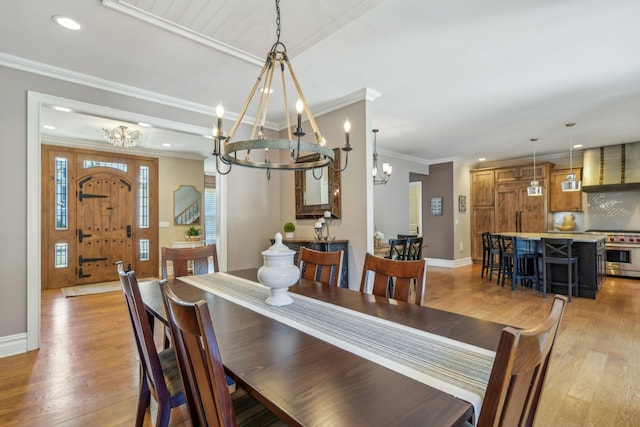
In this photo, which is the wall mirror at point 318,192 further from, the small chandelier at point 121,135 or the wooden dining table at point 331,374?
the small chandelier at point 121,135

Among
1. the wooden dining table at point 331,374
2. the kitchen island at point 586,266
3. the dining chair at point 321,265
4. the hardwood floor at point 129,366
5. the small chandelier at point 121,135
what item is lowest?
the hardwood floor at point 129,366

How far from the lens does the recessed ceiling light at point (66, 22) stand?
84.1 inches

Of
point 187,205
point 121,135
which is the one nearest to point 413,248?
point 121,135

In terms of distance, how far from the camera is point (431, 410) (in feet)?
2.44

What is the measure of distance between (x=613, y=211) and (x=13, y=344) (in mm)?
9491

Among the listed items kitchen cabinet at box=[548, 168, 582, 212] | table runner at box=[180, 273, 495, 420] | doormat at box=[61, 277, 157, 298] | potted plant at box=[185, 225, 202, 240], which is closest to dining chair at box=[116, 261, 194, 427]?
table runner at box=[180, 273, 495, 420]

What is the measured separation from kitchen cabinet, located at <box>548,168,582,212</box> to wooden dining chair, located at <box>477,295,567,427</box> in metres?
7.42

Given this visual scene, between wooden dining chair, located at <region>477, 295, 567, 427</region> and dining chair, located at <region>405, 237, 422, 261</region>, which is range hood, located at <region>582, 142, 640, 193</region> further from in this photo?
wooden dining chair, located at <region>477, 295, 567, 427</region>

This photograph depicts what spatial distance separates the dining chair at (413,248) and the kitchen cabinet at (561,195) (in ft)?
14.7

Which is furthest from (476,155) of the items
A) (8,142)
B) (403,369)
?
(8,142)

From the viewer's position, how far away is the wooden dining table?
2.39 ft

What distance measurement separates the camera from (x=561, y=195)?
663 cm

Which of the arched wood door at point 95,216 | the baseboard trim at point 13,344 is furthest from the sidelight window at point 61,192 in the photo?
the baseboard trim at point 13,344

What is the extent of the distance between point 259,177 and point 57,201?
147 inches
